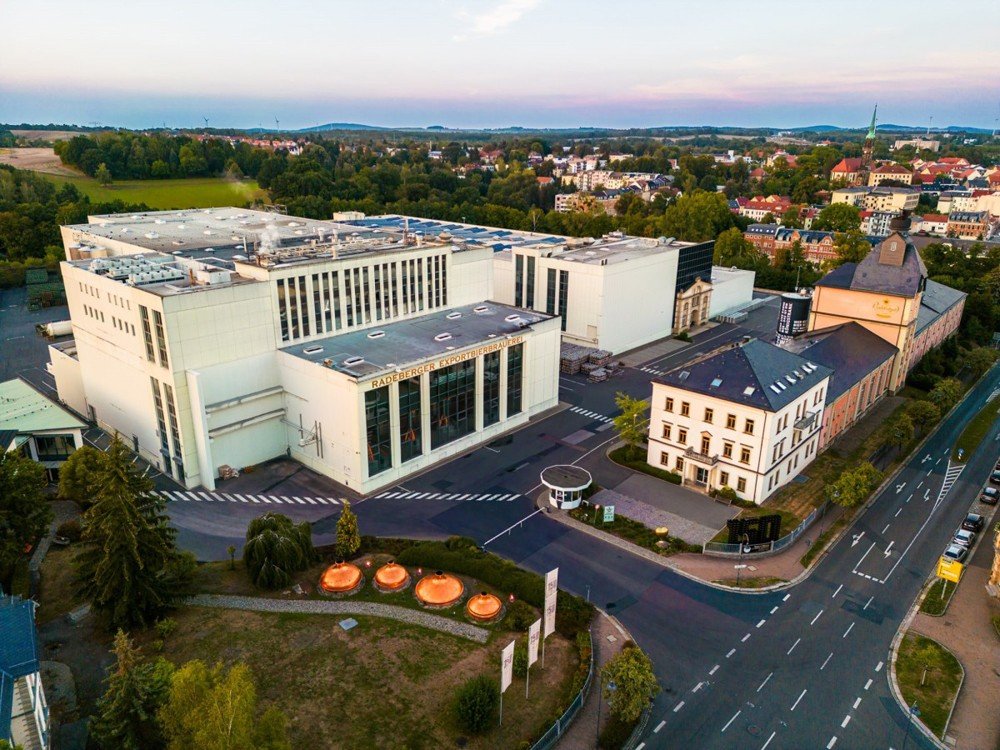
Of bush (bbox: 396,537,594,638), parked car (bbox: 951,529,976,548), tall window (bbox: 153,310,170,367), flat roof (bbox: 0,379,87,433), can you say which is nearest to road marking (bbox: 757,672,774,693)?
bush (bbox: 396,537,594,638)

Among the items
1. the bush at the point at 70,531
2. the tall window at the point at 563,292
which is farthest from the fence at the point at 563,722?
the tall window at the point at 563,292

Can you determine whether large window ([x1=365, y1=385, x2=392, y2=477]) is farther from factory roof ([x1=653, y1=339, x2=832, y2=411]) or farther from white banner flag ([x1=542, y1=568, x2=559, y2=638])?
factory roof ([x1=653, y1=339, x2=832, y2=411])

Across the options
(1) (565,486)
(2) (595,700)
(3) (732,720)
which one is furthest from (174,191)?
(3) (732,720)

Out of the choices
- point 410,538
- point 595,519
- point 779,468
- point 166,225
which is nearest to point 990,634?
point 779,468

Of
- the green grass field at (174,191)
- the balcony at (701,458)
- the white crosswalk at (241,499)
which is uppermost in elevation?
the green grass field at (174,191)

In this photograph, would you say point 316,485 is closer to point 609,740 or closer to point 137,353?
point 137,353

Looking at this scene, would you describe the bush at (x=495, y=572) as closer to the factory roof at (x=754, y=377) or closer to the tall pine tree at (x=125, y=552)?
the tall pine tree at (x=125, y=552)
